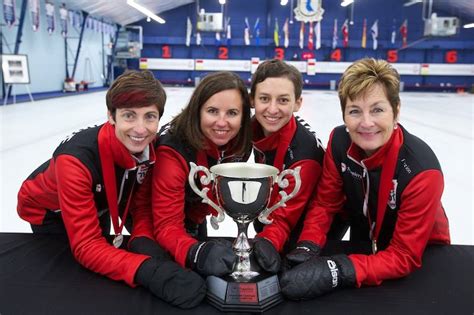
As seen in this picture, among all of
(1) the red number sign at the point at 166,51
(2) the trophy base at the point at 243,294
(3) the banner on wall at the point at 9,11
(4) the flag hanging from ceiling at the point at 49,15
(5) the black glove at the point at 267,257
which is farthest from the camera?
(1) the red number sign at the point at 166,51

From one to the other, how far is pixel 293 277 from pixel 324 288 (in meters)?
0.09

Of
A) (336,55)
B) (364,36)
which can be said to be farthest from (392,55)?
(336,55)

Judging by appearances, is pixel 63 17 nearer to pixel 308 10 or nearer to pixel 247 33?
pixel 308 10

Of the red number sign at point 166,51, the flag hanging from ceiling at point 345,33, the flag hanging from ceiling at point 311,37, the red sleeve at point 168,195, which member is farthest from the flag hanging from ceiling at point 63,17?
the red sleeve at point 168,195

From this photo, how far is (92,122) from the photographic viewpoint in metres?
7.50

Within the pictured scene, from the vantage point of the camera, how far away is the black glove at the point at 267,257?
114 centimetres

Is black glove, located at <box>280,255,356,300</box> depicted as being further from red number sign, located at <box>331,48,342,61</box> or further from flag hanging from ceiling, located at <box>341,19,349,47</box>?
red number sign, located at <box>331,48,342,61</box>

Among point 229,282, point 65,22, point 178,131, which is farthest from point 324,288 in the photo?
point 65,22

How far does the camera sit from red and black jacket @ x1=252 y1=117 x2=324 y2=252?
1536mm

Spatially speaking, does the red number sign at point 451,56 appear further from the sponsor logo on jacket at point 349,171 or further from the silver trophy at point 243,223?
the silver trophy at point 243,223

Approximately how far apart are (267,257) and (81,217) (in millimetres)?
580

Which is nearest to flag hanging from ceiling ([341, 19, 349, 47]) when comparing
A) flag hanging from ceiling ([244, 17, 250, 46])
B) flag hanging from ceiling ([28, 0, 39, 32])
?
flag hanging from ceiling ([244, 17, 250, 46])

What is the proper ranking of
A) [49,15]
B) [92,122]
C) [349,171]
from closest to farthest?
1. [349,171]
2. [92,122]
3. [49,15]

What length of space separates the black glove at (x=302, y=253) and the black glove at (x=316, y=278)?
47 mm
